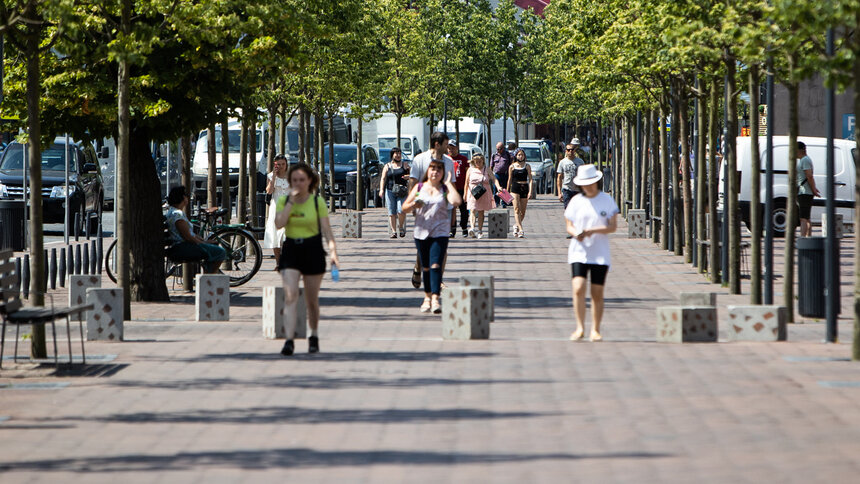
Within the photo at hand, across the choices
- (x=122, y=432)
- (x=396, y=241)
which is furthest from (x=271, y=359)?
(x=396, y=241)

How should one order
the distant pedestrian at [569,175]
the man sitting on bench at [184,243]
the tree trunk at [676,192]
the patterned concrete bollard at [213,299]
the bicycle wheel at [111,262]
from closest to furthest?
the patterned concrete bollard at [213,299] → the man sitting on bench at [184,243] → the bicycle wheel at [111,262] → the tree trunk at [676,192] → the distant pedestrian at [569,175]

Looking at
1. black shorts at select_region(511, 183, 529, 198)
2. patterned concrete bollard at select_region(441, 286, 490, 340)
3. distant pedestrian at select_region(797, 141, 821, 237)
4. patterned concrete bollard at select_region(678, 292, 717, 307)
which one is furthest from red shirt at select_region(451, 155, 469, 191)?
patterned concrete bollard at select_region(441, 286, 490, 340)

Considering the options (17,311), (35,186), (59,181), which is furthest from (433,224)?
(59,181)

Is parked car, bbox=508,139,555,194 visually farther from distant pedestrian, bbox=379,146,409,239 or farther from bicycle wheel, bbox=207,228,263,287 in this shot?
bicycle wheel, bbox=207,228,263,287

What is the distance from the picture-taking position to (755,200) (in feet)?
54.4

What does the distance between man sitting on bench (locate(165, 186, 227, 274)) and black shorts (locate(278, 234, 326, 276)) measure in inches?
201

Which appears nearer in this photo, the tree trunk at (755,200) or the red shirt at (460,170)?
the tree trunk at (755,200)

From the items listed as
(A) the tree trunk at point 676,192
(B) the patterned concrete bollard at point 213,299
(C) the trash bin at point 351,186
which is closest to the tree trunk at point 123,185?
(B) the patterned concrete bollard at point 213,299

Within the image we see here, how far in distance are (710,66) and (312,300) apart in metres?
9.10

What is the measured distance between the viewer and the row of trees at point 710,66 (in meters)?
11.5

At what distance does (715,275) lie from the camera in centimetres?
2011

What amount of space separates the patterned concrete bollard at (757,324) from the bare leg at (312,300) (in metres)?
3.57

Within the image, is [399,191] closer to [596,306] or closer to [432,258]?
[432,258]

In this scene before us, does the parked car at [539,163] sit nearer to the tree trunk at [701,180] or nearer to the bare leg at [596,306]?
the tree trunk at [701,180]
